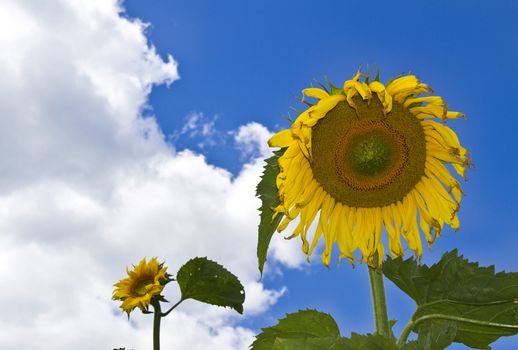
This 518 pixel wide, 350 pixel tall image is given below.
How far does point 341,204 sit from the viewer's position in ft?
14.7

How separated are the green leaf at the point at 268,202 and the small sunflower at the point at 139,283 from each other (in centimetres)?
236

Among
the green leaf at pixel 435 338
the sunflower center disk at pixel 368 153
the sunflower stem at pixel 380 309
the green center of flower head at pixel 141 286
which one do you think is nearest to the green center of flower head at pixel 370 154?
the sunflower center disk at pixel 368 153

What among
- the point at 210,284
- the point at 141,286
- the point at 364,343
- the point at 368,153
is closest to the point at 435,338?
the point at 364,343

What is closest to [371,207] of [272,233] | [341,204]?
[341,204]

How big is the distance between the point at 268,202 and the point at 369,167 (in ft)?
2.65

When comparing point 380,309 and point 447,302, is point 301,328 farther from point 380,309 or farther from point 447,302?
point 447,302

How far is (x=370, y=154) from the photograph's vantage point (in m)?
4.39

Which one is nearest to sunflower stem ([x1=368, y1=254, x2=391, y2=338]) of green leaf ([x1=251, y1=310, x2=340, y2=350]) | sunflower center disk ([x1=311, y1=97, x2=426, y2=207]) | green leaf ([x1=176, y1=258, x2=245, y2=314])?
green leaf ([x1=251, y1=310, x2=340, y2=350])

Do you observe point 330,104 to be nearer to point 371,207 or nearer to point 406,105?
point 406,105

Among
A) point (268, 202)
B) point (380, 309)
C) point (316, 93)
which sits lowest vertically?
point (380, 309)

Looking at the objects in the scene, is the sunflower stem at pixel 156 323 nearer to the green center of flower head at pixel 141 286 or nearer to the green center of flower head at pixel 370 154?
the green center of flower head at pixel 141 286

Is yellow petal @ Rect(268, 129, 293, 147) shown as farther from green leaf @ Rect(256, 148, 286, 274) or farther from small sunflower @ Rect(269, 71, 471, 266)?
green leaf @ Rect(256, 148, 286, 274)

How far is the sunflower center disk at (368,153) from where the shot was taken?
13.5ft

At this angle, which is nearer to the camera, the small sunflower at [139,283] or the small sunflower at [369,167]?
the small sunflower at [369,167]
